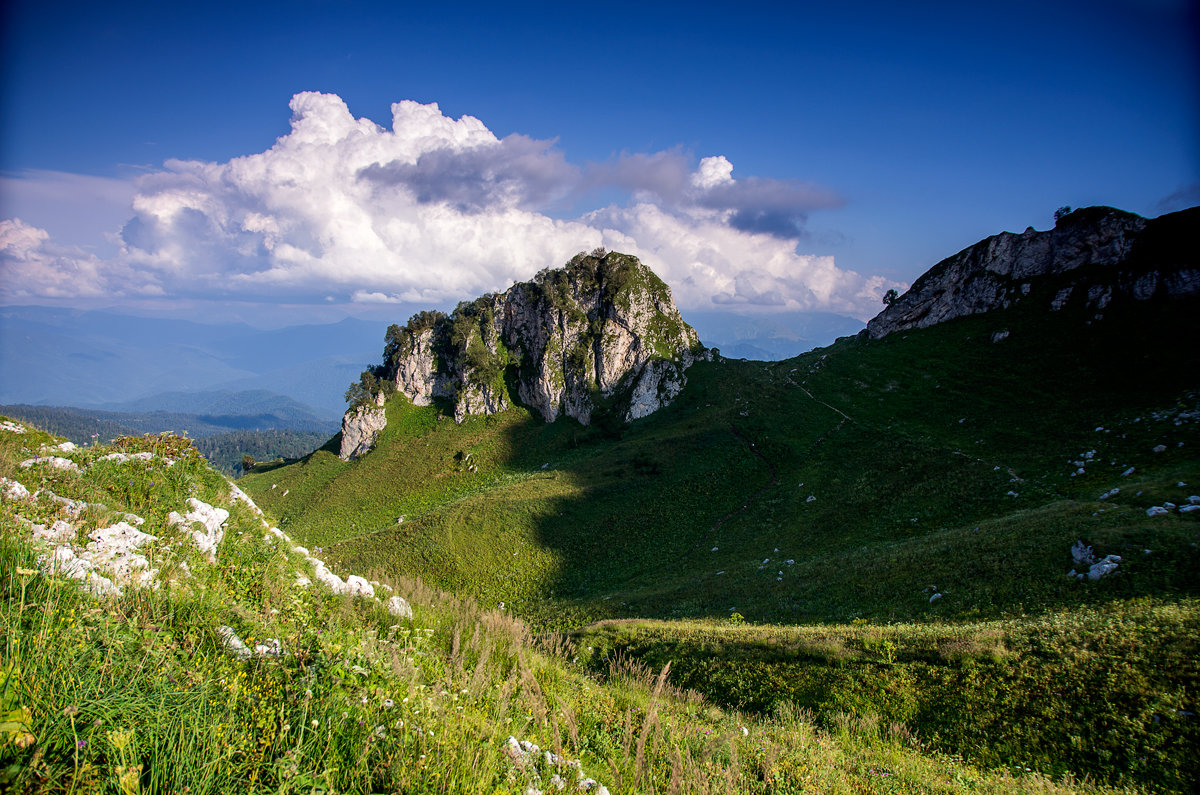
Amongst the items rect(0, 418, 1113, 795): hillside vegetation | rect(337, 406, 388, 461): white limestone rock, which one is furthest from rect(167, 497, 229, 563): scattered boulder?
rect(337, 406, 388, 461): white limestone rock

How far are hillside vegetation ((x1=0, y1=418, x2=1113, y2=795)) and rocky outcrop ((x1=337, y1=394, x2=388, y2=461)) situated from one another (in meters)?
65.6

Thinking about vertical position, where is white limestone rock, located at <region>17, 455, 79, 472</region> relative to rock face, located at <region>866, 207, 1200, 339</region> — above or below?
below

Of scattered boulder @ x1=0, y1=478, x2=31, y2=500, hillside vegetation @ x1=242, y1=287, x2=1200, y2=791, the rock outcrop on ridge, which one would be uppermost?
the rock outcrop on ridge

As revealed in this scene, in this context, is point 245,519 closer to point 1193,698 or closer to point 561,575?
point 1193,698

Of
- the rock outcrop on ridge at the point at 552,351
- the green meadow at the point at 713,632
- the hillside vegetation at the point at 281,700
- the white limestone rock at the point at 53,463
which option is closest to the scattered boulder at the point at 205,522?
the hillside vegetation at the point at 281,700

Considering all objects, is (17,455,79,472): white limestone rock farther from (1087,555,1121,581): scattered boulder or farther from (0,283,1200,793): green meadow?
(1087,555,1121,581): scattered boulder

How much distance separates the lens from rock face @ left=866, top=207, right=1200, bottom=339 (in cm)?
4003

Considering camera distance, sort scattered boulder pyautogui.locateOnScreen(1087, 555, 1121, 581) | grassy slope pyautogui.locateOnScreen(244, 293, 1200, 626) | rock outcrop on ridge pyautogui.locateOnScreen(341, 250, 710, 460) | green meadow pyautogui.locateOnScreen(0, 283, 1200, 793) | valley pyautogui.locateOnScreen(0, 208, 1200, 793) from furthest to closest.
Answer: rock outcrop on ridge pyautogui.locateOnScreen(341, 250, 710, 460)
grassy slope pyautogui.locateOnScreen(244, 293, 1200, 626)
scattered boulder pyautogui.locateOnScreen(1087, 555, 1121, 581)
valley pyautogui.locateOnScreen(0, 208, 1200, 793)
green meadow pyautogui.locateOnScreen(0, 283, 1200, 793)

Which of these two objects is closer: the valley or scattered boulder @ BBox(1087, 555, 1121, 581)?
the valley

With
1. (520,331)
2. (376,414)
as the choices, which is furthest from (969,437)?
(376,414)

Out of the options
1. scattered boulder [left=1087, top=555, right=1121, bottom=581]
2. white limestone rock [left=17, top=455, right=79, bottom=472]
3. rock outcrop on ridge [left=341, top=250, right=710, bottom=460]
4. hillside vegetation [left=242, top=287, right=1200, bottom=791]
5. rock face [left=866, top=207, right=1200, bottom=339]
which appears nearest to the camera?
white limestone rock [left=17, top=455, right=79, bottom=472]

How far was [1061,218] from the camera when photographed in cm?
4838

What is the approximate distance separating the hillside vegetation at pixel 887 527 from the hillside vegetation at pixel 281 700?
7.50 feet

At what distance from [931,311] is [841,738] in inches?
2329
